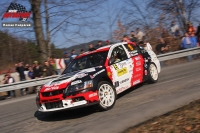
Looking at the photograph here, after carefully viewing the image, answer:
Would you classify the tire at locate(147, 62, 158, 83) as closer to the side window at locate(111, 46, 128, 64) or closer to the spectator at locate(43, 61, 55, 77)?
the side window at locate(111, 46, 128, 64)

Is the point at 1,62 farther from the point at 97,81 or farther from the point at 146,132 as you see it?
the point at 146,132

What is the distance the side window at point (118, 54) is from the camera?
895 cm

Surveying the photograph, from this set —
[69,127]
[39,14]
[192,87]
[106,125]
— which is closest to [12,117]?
[69,127]

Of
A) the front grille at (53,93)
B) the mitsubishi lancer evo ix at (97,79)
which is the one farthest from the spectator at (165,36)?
the front grille at (53,93)

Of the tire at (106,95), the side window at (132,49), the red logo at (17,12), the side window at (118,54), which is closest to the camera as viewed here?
the tire at (106,95)

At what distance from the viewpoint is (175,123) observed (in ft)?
19.1

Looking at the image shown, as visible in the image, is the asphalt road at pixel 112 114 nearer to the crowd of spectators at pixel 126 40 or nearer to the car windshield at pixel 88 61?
the car windshield at pixel 88 61

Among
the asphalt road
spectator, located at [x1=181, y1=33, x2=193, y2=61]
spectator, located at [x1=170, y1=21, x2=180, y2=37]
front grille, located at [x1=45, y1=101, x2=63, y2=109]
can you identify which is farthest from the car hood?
spectator, located at [x1=170, y1=21, x2=180, y2=37]

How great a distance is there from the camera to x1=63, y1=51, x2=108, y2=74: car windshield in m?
8.65

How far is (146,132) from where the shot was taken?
18.4ft

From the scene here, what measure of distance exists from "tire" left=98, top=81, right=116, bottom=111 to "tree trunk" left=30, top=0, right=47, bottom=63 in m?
12.1

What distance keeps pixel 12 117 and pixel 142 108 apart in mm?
3734

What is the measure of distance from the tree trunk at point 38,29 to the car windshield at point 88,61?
10572mm

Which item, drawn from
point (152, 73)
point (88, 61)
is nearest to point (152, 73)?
point (152, 73)
